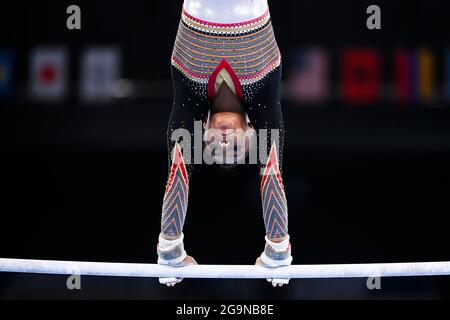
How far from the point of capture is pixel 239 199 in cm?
570

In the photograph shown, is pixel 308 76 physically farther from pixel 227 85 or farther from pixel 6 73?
pixel 227 85

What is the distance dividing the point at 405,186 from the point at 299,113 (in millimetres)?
1131

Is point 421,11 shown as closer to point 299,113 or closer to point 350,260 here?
point 299,113

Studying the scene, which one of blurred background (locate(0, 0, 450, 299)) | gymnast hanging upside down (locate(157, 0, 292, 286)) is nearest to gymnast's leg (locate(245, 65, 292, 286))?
gymnast hanging upside down (locate(157, 0, 292, 286))

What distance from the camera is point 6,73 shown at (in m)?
5.95

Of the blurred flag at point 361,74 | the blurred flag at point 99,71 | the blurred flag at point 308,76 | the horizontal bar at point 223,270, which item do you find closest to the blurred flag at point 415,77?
the blurred flag at point 361,74

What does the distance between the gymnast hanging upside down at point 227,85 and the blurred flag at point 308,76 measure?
3179 millimetres

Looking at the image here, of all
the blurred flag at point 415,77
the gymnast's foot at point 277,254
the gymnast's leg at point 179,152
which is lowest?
the gymnast's foot at point 277,254

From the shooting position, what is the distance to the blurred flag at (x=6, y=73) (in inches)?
233

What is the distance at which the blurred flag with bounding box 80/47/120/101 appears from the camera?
6020 mm

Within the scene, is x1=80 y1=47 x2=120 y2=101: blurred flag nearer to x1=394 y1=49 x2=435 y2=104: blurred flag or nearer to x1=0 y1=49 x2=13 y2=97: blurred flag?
x1=0 y1=49 x2=13 y2=97: blurred flag

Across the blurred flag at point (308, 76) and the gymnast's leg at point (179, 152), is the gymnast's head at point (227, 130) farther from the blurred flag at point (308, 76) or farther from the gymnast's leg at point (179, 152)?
the blurred flag at point (308, 76)

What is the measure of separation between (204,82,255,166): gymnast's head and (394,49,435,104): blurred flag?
3543 millimetres

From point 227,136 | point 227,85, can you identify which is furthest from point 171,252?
point 227,85
